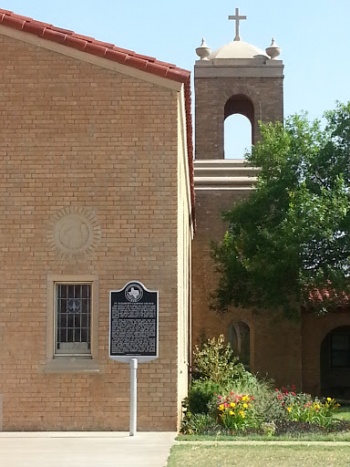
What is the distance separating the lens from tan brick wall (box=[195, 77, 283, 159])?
28.3 m

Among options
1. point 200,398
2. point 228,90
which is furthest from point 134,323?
point 228,90

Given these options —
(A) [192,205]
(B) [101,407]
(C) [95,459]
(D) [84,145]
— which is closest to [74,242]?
(D) [84,145]

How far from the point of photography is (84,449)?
Result: 12.2m

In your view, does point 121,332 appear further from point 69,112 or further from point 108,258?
point 69,112

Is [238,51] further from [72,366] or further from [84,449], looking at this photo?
[84,449]

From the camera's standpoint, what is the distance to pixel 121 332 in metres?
14.1

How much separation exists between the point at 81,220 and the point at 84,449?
4.06 m

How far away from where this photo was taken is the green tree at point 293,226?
23.5m

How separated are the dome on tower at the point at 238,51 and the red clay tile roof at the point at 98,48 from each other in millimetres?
14043

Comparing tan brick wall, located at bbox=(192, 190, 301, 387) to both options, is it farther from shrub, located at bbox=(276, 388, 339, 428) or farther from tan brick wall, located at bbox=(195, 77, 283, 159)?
shrub, located at bbox=(276, 388, 339, 428)

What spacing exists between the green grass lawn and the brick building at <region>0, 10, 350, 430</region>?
2.23m

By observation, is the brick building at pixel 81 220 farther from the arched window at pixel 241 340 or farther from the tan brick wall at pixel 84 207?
the arched window at pixel 241 340

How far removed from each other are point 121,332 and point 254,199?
1192cm

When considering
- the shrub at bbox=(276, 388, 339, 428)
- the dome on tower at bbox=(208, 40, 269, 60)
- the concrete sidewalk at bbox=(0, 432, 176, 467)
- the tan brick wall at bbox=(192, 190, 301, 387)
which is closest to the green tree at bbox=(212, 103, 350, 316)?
the tan brick wall at bbox=(192, 190, 301, 387)
